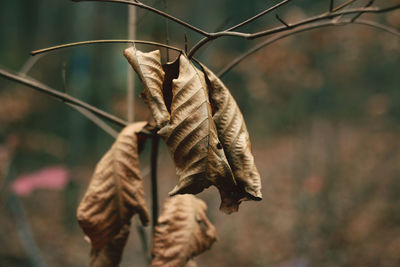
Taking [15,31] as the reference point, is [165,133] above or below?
below

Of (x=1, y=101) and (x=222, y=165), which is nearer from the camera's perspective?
(x=222, y=165)

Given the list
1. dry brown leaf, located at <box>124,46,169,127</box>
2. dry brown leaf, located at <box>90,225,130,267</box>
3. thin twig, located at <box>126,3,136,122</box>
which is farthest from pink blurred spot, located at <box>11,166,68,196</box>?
dry brown leaf, located at <box>124,46,169,127</box>

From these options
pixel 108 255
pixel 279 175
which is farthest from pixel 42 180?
pixel 279 175

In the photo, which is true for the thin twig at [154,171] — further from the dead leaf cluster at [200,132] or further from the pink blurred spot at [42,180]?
the pink blurred spot at [42,180]

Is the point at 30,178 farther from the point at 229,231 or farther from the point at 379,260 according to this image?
the point at 379,260

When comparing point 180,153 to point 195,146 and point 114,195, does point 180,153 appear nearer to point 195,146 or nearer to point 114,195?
point 195,146

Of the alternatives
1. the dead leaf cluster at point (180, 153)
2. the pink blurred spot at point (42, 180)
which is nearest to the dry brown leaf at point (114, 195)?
the dead leaf cluster at point (180, 153)

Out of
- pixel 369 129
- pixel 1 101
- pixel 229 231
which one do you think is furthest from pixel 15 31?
pixel 369 129
